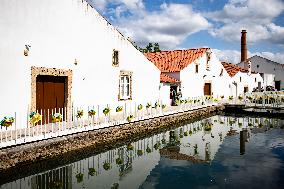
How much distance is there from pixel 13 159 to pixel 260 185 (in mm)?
8066

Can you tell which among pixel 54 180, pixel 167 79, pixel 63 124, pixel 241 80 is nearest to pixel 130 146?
pixel 63 124

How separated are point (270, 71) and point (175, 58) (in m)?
27.6

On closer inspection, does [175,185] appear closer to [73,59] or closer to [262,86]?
[73,59]

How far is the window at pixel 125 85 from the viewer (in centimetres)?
1819

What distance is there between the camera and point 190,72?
28438 mm

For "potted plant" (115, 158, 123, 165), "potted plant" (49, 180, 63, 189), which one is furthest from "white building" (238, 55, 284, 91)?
"potted plant" (49, 180, 63, 189)

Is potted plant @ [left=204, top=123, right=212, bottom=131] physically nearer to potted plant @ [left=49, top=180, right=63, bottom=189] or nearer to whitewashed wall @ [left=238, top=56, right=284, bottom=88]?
potted plant @ [left=49, top=180, right=63, bottom=189]

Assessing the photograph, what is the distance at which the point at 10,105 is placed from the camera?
38.6ft

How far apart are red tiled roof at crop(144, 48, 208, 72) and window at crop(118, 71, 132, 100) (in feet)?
30.1

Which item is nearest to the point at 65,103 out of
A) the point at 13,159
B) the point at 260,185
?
the point at 13,159

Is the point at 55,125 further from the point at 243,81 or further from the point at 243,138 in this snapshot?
the point at 243,81

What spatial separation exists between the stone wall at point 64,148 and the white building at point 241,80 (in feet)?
78.8

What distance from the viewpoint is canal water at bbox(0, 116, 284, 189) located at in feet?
31.0

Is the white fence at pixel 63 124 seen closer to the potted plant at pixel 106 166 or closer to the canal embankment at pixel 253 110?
the potted plant at pixel 106 166
